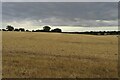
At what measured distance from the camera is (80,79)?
11.4 m

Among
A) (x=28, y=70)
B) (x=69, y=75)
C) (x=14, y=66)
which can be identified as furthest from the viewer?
(x=14, y=66)

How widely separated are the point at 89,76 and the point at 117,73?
196cm

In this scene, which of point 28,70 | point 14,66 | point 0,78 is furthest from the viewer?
point 14,66

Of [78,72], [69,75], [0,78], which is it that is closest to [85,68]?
[78,72]

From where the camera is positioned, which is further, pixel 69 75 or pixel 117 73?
pixel 117 73

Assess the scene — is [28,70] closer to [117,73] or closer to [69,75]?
[69,75]

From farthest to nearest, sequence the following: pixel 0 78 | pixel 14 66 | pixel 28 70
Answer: pixel 14 66
pixel 28 70
pixel 0 78

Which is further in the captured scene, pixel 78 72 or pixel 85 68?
pixel 85 68

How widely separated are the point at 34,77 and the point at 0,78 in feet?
4.36

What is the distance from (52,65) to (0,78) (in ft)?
13.1

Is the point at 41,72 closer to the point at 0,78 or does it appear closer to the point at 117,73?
the point at 0,78

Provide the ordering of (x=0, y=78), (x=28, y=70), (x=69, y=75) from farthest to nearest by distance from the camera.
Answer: (x=28, y=70) < (x=69, y=75) < (x=0, y=78)

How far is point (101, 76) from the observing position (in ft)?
39.8

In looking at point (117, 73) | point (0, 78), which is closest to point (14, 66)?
point (0, 78)
